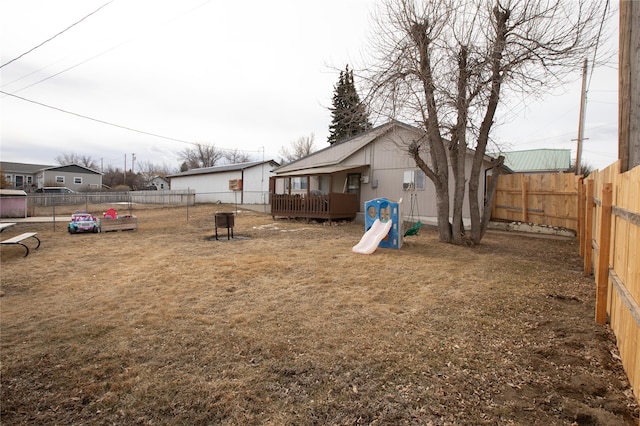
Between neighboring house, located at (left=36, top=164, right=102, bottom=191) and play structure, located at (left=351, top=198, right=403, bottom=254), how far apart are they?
5011cm

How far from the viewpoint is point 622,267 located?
3.12 m

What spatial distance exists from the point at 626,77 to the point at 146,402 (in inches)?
221

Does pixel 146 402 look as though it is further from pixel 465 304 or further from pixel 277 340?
pixel 465 304

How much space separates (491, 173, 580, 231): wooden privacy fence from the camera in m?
10.9

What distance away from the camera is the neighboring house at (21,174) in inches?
1874

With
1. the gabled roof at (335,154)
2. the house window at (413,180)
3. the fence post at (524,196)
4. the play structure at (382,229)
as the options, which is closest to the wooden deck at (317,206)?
the gabled roof at (335,154)

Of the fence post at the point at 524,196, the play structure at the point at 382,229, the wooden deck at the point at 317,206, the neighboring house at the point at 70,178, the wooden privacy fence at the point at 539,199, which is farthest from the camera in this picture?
the neighboring house at the point at 70,178

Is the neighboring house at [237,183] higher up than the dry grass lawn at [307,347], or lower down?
higher up

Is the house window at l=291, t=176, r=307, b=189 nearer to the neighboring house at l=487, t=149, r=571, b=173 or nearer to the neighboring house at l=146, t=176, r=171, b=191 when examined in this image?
the neighboring house at l=487, t=149, r=571, b=173

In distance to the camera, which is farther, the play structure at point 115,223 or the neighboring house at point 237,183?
the neighboring house at point 237,183

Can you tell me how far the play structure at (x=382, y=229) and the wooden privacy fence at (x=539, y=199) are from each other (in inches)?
233

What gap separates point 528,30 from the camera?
780cm

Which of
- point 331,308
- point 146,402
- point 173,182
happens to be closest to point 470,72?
point 331,308

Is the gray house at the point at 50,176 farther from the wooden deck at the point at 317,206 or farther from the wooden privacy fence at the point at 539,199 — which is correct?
the wooden privacy fence at the point at 539,199
